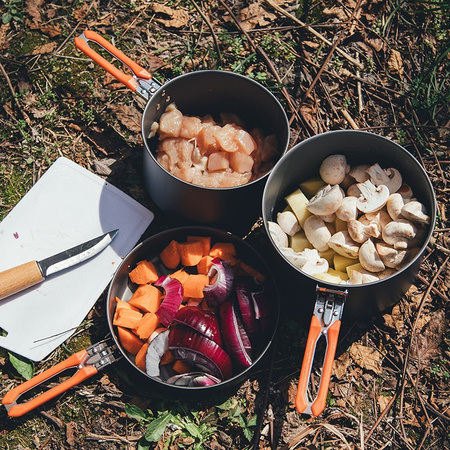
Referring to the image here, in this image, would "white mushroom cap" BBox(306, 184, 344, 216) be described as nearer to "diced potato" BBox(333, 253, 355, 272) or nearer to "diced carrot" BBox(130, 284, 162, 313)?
"diced potato" BBox(333, 253, 355, 272)

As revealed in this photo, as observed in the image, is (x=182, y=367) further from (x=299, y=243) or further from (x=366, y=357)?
(x=366, y=357)

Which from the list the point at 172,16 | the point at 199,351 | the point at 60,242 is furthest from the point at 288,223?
the point at 172,16

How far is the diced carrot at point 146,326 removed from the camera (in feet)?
7.72

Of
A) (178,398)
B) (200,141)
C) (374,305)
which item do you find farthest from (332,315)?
(200,141)

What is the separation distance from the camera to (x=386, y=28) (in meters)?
2.98

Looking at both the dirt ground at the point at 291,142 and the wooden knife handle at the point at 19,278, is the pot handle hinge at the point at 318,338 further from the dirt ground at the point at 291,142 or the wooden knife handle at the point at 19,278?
the wooden knife handle at the point at 19,278

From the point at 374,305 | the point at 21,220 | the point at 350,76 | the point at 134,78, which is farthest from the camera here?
the point at 350,76

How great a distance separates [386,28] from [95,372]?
7.52 ft

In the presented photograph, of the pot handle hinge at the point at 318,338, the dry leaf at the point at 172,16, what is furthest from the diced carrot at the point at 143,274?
the dry leaf at the point at 172,16

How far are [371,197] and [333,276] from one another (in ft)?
1.22

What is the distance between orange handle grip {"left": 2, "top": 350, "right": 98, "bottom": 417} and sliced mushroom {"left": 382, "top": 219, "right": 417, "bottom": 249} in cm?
134

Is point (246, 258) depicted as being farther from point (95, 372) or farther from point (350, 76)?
point (350, 76)

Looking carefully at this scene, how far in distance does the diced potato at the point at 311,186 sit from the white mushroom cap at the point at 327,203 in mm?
139

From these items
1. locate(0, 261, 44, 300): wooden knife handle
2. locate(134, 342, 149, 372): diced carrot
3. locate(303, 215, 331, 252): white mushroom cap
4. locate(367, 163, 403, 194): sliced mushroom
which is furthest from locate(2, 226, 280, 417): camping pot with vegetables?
locate(367, 163, 403, 194): sliced mushroom
